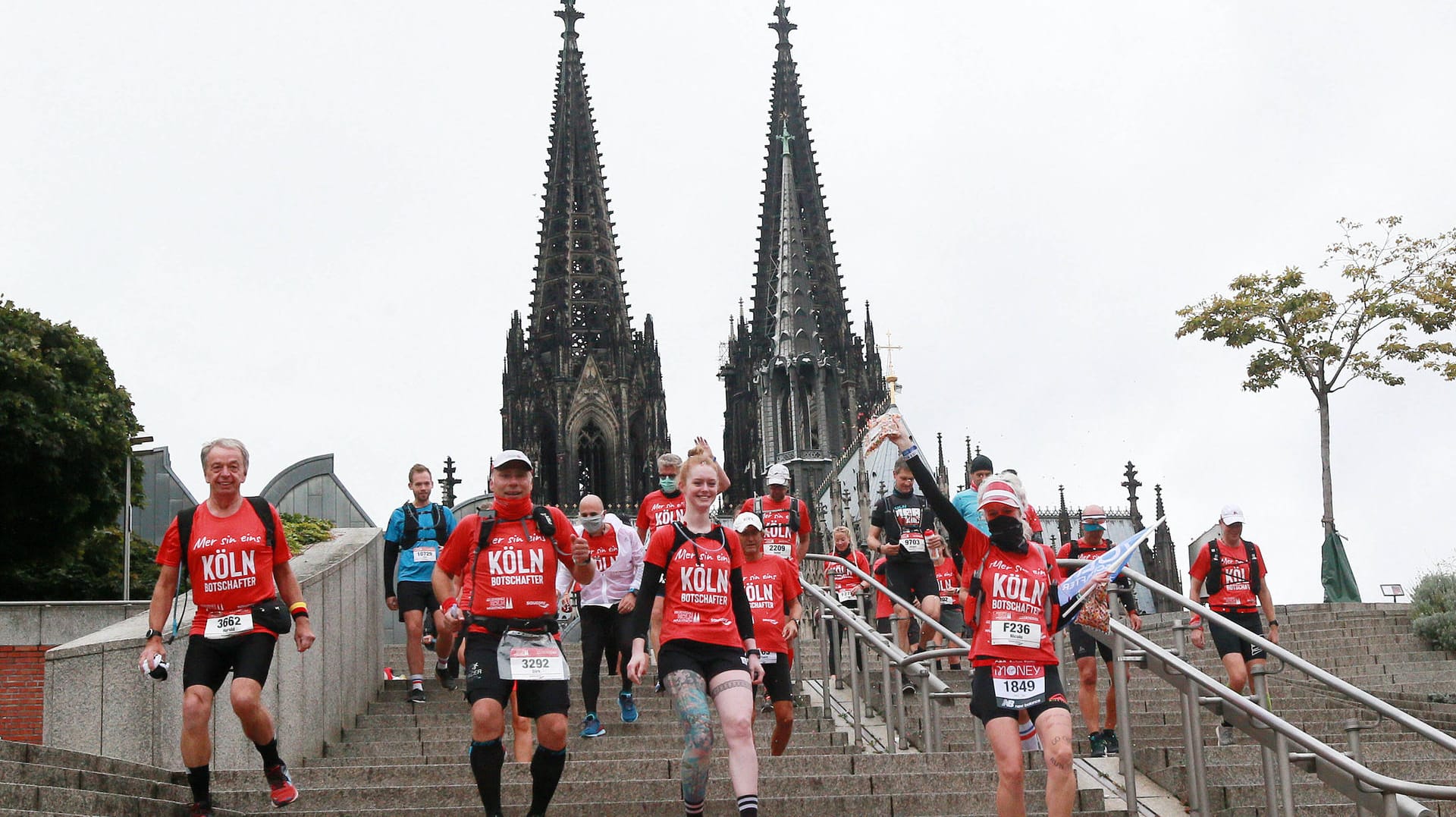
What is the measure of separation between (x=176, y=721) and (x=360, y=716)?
10.7 ft

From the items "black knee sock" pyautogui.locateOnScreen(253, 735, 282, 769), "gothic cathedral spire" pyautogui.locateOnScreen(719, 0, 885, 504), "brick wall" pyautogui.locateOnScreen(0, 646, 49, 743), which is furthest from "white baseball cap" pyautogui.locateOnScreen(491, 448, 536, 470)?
"gothic cathedral spire" pyautogui.locateOnScreen(719, 0, 885, 504)

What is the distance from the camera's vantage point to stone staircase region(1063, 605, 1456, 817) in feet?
29.9

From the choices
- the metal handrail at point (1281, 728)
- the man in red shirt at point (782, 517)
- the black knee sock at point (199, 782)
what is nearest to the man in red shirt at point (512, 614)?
the black knee sock at point (199, 782)

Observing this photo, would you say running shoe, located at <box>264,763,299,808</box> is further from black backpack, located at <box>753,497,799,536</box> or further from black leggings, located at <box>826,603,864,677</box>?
black leggings, located at <box>826,603,864,677</box>

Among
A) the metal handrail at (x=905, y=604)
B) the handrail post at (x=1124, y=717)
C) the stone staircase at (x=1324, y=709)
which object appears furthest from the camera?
the metal handrail at (x=905, y=604)

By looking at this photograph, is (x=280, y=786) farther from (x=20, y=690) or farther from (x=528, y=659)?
(x=20, y=690)

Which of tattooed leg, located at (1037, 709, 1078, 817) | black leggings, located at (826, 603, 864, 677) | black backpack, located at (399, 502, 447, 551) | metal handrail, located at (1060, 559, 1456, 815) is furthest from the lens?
black leggings, located at (826, 603, 864, 677)

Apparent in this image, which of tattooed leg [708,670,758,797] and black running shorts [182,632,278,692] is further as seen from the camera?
black running shorts [182,632,278,692]

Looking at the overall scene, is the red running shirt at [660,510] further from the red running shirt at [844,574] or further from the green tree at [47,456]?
the green tree at [47,456]

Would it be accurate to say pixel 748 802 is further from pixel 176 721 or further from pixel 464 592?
pixel 176 721

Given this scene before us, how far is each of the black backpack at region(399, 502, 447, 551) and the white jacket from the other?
4.32 feet

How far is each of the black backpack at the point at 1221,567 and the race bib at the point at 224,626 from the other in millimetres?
6630

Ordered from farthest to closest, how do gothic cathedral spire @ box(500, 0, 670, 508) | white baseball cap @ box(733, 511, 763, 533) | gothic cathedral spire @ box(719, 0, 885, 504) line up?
gothic cathedral spire @ box(500, 0, 670, 508), gothic cathedral spire @ box(719, 0, 885, 504), white baseball cap @ box(733, 511, 763, 533)

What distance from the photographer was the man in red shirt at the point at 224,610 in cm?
727
